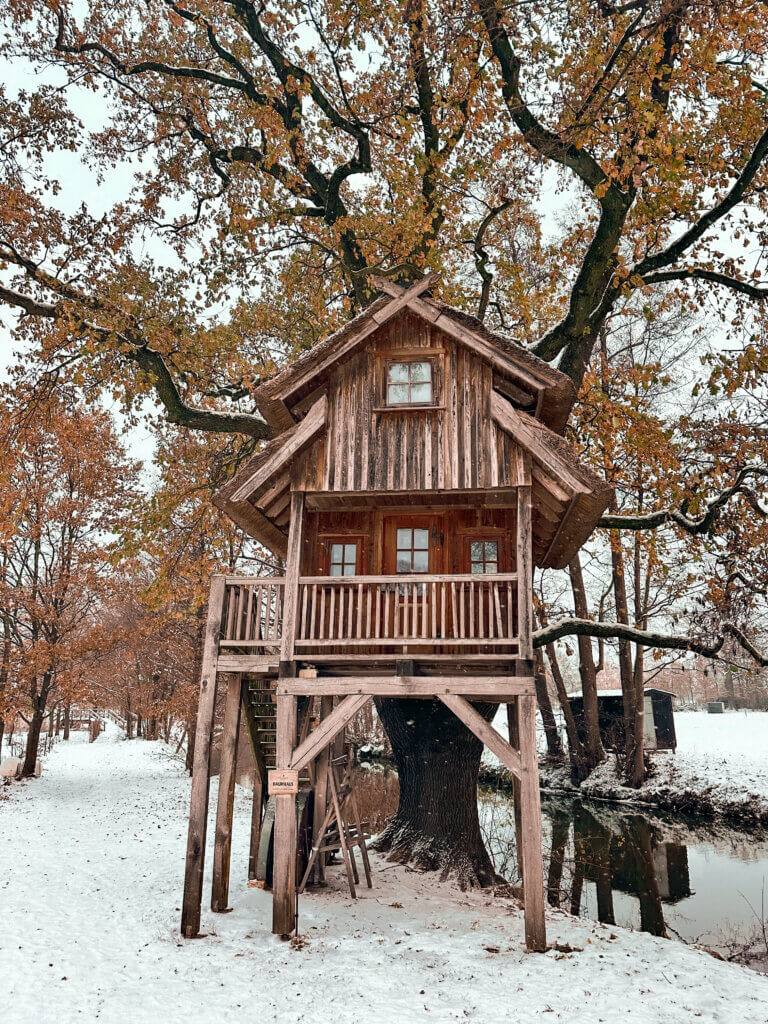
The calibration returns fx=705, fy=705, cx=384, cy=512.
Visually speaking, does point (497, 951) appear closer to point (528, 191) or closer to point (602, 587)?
point (528, 191)

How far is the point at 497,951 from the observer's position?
8.80 m

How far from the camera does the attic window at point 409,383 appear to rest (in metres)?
10.7

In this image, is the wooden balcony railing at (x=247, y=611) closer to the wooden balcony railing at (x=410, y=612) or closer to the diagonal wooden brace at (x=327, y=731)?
the wooden balcony railing at (x=410, y=612)

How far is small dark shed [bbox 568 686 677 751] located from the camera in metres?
27.3

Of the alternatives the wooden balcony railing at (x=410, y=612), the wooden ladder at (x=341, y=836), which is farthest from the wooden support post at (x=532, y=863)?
the wooden ladder at (x=341, y=836)

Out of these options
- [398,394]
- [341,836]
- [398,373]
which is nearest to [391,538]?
[398,394]

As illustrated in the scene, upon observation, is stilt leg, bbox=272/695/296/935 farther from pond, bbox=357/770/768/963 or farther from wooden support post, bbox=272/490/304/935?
pond, bbox=357/770/768/963

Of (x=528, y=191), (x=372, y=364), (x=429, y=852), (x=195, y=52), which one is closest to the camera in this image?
(x=372, y=364)

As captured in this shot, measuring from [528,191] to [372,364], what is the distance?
655 centimetres

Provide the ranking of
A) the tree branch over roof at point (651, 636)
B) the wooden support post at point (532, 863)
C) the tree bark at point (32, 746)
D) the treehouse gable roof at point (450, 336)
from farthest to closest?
the tree bark at point (32, 746), the tree branch over roof at point (651, 636), the treehouse gable roof at point (450, 336), the wooden support post at point (532, 863)

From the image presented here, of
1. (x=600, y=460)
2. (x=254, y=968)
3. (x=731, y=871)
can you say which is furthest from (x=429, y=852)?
(x=600, y=460)

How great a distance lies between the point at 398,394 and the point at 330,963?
760 cm

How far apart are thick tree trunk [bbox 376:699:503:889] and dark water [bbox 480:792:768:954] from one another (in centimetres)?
267

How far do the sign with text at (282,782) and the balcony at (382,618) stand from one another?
1.55 m
